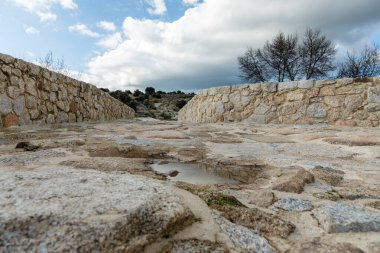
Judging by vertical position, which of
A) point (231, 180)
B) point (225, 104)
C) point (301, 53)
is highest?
point (301, 53)

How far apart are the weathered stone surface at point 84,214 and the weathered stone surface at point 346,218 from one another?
0.57 metres

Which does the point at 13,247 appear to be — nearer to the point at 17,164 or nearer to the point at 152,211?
the point at 152,211

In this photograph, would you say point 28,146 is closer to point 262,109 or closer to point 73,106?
point 73,106

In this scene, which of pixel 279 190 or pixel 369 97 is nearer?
pixel 279 190

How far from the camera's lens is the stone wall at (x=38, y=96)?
171 inches

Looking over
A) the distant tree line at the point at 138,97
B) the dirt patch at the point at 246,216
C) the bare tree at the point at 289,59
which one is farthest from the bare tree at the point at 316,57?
the dirt patch at the point at 246,216

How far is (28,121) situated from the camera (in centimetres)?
480

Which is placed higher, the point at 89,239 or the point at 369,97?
the point at 369,97

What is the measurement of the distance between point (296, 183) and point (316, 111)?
14.2 ft

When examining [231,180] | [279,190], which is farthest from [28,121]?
[279,190]

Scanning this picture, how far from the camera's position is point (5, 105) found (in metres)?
4.29

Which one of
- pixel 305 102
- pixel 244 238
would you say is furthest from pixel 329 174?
pixel 305 102

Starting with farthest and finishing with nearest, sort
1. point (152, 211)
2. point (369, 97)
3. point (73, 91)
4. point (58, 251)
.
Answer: point (73, 91)
point (369, 97)
point (152, 211)
point (58, 251)

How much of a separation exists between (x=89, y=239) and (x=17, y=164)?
1312 millimetres
